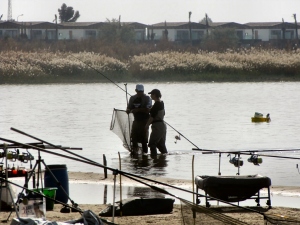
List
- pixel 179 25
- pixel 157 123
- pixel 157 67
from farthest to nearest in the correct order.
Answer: pixel 179 25 → pixel 157 67 → pixel 157 123

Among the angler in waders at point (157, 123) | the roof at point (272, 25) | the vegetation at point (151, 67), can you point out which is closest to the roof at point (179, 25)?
the roof at point (272, 25)

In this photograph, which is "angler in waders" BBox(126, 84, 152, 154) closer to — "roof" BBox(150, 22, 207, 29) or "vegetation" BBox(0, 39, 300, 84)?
"vegetation" BBox(0, 39, 300, 84)

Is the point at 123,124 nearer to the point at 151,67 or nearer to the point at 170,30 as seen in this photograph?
the point at 151,67

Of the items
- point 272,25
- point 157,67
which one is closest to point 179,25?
point 272,25

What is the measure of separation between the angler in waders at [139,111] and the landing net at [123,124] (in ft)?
1.00

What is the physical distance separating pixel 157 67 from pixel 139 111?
48799 millimetres

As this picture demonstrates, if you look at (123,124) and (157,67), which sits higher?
(123,124)

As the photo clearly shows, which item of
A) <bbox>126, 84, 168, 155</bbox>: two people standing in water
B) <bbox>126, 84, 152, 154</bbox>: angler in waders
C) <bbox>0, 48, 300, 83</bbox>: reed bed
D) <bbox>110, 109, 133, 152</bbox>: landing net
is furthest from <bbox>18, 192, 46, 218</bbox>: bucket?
<bbox>0, 48, 300, 83</bbox>: reed bed

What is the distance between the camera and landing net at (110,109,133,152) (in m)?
18.6

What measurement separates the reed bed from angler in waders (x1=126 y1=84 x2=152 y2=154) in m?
46.7

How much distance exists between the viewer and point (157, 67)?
6656 centimetres

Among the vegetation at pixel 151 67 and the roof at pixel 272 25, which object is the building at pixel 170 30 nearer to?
the roof at pixel 272 25

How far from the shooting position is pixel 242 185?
35.6 ft

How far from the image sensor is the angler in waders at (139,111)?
17.8 m
